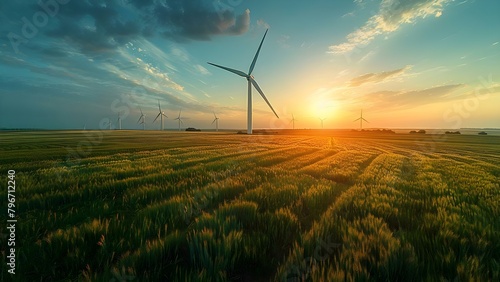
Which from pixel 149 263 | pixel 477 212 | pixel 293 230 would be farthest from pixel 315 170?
pixel 149 263

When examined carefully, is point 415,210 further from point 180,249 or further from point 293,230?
point 180,249

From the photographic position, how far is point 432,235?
3.68 metres

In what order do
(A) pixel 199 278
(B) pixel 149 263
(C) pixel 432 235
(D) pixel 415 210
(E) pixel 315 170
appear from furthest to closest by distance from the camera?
(E) pixel 315 170, (D) pixel 415 210, (C) pixel 432 235, (B) pixel 149 263, (A) pixel 199 278

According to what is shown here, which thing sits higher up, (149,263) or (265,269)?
(149,263)

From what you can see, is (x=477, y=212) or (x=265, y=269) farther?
(x=477, y=212)

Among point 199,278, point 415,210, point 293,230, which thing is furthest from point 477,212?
point 199,278

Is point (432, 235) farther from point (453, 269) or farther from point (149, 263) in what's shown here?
point (149, 263)

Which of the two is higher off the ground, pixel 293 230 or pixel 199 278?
pixel 199 278

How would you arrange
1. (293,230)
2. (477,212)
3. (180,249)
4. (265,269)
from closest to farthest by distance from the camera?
1. (265,269)
2. (180,249)
3. (293,230)
4. (477,212)

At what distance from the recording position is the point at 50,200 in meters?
6.00

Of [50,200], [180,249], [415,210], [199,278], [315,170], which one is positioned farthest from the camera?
[315,170]

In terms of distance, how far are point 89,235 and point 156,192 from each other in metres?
3.39

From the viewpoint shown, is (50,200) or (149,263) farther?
(50,200)

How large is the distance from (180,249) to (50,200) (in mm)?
5237
